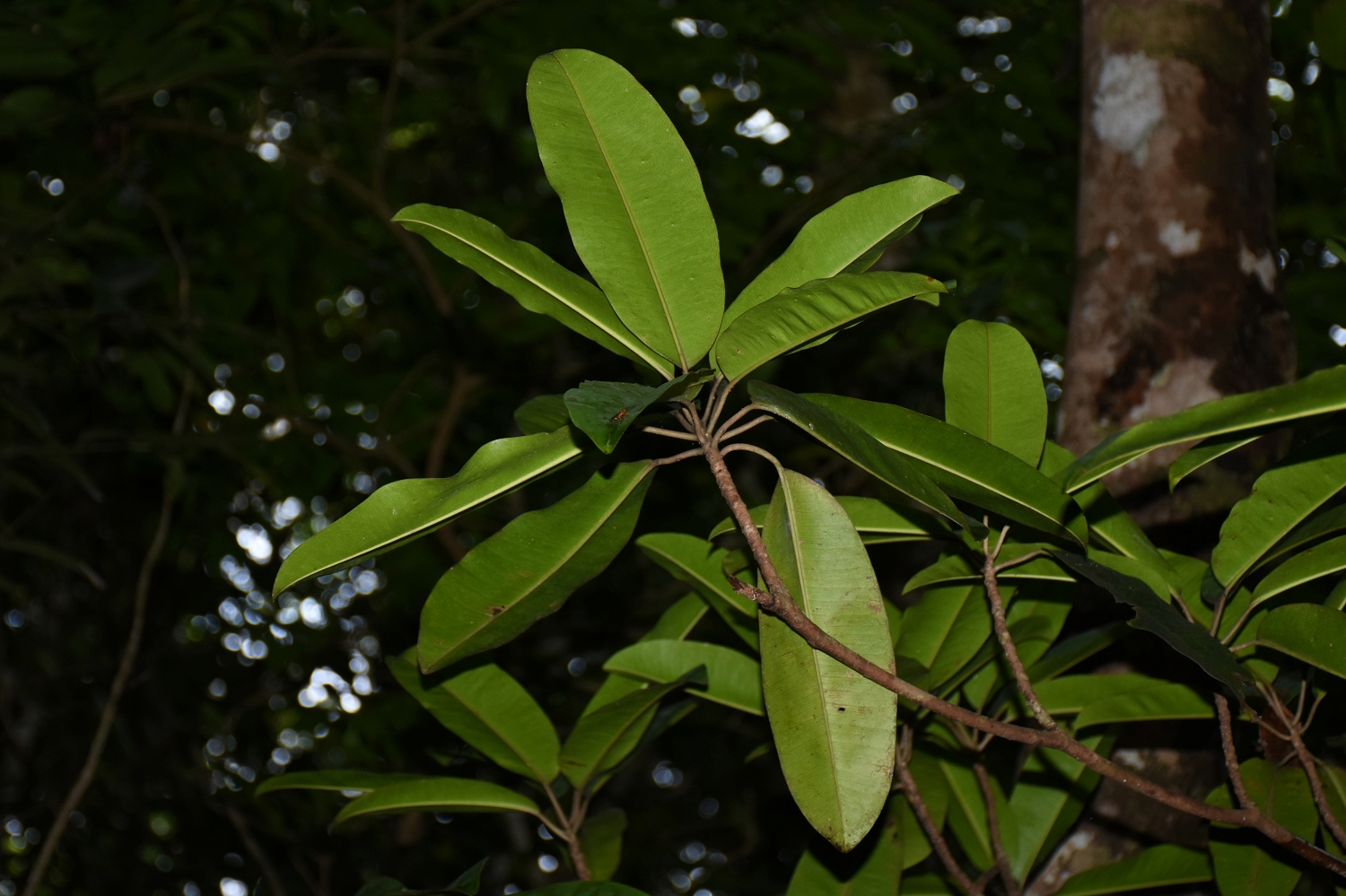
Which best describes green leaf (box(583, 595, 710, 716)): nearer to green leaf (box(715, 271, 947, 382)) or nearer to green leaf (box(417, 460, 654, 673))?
green leaf (box(417, 460, 654, 673))

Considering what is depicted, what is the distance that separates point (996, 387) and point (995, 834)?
1.47 feet

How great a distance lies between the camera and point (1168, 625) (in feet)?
2.40

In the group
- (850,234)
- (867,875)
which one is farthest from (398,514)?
(867,875)

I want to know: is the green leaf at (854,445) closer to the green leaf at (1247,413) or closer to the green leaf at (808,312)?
the green leaf at (808,312)

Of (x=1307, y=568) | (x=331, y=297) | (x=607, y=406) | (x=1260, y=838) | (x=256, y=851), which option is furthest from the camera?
(x=331, y=297)

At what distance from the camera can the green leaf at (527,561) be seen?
0.78m

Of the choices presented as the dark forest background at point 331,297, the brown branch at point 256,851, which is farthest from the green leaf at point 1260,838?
the brown branch at point 256,851

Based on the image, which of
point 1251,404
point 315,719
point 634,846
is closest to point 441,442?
point 315,719

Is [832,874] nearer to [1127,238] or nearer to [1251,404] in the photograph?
[1251,404]

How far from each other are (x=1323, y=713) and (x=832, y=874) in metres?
0.50

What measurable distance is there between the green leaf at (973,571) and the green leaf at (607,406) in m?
0.35

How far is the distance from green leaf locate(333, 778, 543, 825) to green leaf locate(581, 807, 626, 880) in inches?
4.9

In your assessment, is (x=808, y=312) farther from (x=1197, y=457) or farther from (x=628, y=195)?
(x=1197, y=457)

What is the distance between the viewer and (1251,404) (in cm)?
63
